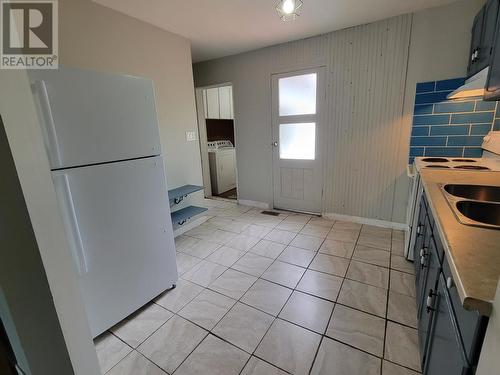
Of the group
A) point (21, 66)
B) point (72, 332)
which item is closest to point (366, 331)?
point (72, 332)

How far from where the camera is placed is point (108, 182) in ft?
5.08

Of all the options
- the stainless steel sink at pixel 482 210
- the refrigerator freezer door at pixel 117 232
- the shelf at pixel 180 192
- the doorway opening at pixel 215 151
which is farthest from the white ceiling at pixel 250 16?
the stainless steel sink at pixel 482 210

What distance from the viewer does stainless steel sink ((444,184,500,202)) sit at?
148cm

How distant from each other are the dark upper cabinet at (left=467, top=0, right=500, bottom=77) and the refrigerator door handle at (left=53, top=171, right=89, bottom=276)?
2741mm

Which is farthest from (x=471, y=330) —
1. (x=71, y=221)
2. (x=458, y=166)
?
(x=458, y=166)

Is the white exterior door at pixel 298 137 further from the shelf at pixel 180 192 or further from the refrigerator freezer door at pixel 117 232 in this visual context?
the refrigerator freezer door at pixel 117 232

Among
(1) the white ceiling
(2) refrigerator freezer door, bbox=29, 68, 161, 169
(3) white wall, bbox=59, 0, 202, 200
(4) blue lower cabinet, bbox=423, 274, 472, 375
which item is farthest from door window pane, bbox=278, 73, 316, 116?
(4) blue lower cabinet, bbox=423, 274, 472, 375

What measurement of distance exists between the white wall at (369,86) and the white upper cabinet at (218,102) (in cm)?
88

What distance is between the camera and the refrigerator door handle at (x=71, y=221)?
4.32 ft

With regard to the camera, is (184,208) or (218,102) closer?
(184,208)

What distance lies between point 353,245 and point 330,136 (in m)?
1.44

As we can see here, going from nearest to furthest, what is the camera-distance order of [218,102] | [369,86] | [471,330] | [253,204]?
[471,330]
[369,86]
[253,204]
[218,102]

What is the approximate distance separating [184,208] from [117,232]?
1.58 metres

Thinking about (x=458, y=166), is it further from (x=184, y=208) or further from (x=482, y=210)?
(x=184, y=208)
